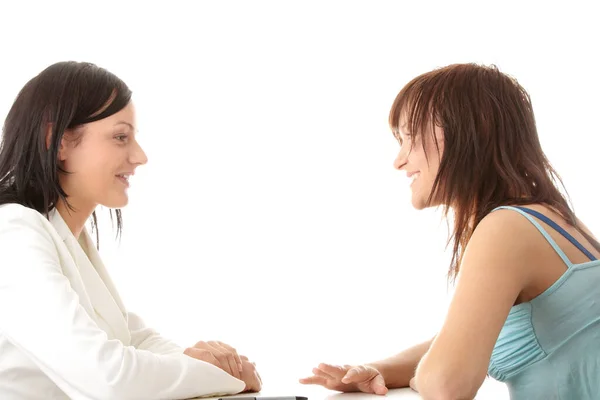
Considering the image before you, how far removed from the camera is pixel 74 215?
Result: 1.76 m

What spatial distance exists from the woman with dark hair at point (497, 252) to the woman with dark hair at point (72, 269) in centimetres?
35

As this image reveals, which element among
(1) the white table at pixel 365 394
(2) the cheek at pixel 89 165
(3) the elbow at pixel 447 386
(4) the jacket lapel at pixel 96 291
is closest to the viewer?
(3) the elbow at pixel 447 386

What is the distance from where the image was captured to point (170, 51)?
327 cm

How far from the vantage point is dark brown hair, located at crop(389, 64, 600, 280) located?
140 centimetres

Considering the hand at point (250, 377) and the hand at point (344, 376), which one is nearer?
the hand at point (344, 376)

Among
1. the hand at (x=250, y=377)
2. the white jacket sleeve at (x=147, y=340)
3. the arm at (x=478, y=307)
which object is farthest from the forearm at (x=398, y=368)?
the white jacket sleeve at (x=147, y=340)

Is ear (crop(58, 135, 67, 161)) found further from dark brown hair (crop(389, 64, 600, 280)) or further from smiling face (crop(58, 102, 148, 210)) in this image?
dark brown hair (crop(389, 64, 600, 280))

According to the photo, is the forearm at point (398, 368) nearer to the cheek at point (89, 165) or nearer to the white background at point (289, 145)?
the cheek at point (89, 165)

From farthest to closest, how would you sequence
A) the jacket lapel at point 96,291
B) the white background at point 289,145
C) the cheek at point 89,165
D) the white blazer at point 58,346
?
1. the white background at point 289,145
2. the cheek at point 89,165
3. the jacket lapel at point 96,291
4. the white blazer at point 58,346

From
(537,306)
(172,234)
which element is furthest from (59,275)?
(172,234)

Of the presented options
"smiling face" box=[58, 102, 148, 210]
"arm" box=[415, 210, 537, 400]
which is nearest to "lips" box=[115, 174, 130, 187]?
"smiling face" box=[58, 102, 148, 210]

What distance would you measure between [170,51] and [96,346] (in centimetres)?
218

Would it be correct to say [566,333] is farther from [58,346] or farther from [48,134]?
[48,134]

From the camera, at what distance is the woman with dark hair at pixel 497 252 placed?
1222mm
